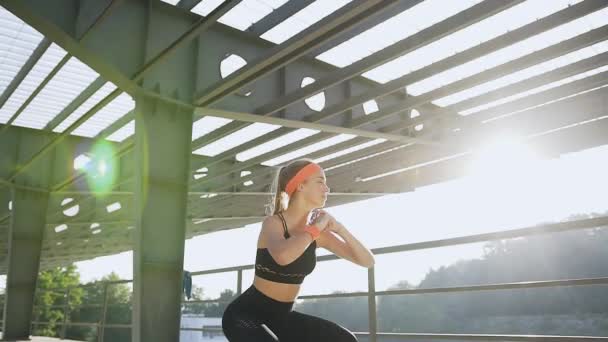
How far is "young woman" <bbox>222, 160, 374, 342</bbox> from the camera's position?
8.82 ft

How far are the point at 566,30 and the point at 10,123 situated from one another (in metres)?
11.8

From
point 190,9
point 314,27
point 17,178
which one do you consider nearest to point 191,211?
point 17,178

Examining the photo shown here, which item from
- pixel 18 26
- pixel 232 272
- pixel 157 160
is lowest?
pixel 232 272

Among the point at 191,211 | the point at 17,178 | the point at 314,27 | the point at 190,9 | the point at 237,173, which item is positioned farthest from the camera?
the point at 191,211

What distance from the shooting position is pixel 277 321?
110 inches

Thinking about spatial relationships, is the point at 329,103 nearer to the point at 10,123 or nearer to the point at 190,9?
the point at 190,9

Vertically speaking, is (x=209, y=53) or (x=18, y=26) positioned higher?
(x=18, y=26)

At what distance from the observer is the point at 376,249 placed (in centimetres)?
577

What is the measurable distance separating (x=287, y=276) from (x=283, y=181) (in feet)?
1.68

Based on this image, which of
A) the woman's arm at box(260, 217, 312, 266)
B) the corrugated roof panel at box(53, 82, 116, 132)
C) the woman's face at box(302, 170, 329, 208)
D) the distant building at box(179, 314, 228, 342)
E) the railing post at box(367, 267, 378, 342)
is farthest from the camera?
the corrugated roof panel at box(53, 82, 116, 132)

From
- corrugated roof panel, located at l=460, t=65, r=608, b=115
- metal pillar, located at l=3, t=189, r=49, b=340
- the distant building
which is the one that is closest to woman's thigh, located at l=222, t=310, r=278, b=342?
the distant building

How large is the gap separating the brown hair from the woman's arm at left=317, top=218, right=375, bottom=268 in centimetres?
29

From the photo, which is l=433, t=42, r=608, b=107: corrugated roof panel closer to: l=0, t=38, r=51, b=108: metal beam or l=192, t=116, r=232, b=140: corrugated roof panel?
l=192, t=116, r=232, b=140: corrugated roof panel

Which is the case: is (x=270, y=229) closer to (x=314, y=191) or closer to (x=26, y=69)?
(x=314, y=191)
